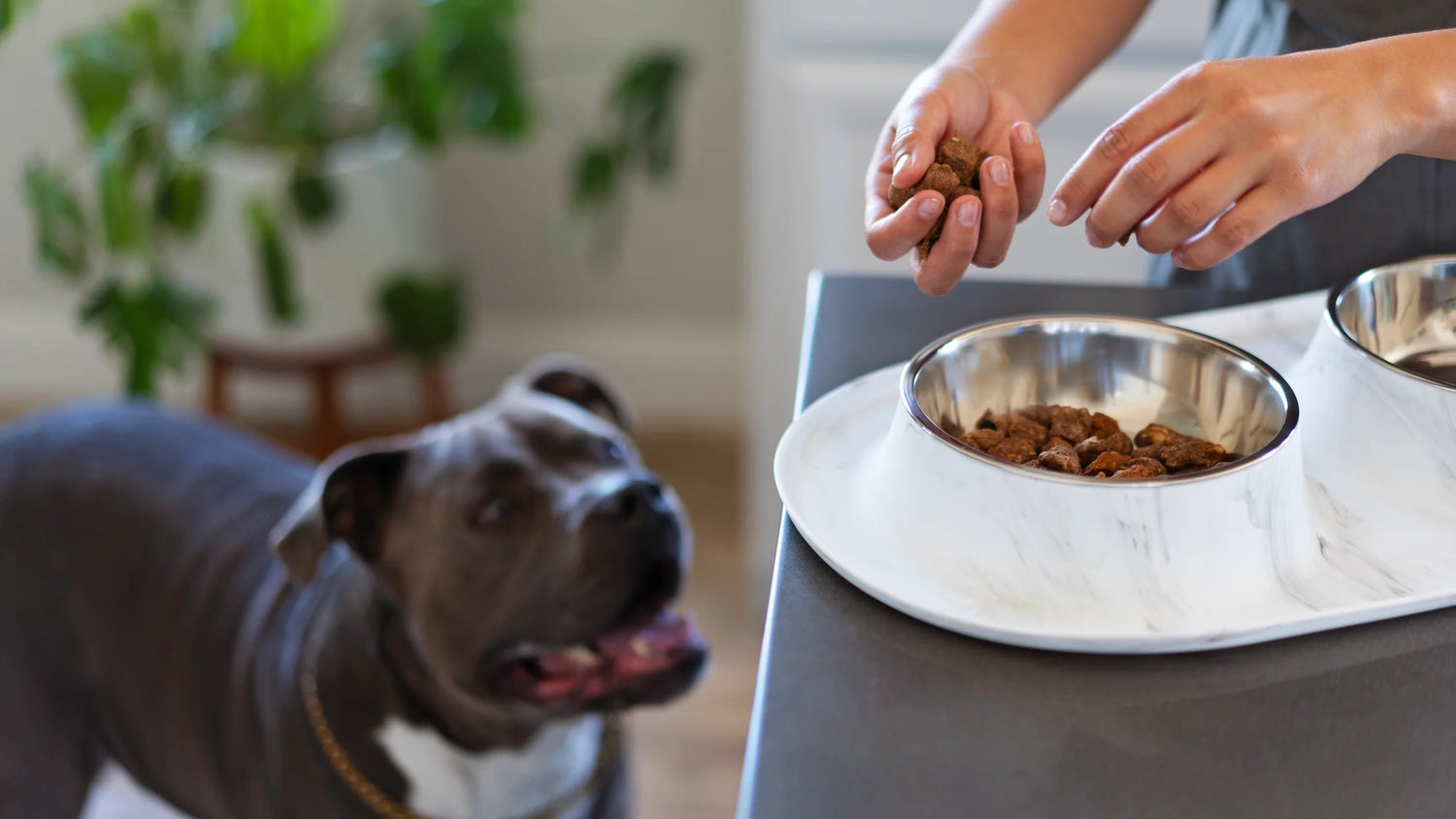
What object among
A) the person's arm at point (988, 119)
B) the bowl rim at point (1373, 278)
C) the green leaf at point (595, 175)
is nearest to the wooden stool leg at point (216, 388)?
the green leaf at point (595, 175)

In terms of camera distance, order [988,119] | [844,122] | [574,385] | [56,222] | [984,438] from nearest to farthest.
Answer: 1. [984,438]
2. [988,119]
3. [574,385]
4. [844,122]
5. [56,222]

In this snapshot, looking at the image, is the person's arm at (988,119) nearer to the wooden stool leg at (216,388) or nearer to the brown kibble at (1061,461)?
the brown kibble at (1061,461)

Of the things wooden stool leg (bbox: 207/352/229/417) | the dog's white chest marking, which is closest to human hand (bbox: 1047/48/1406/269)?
the dog's white chest marking

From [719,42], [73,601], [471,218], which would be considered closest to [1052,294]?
[73,601]

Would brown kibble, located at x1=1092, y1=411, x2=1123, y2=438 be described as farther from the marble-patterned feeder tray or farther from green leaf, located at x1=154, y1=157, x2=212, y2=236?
green leaf, located at x1=154, y1=157, x2=212, y2=236

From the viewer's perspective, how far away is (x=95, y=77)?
1852 millimetres

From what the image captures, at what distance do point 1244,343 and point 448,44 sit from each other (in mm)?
1481

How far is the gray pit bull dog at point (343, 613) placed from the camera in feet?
3.53

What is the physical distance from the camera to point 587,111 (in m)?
2.34

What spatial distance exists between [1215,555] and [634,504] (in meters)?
0.57

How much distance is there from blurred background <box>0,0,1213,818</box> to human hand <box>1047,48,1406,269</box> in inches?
33.0

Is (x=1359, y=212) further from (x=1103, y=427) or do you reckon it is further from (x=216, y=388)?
(x=216, y=388)

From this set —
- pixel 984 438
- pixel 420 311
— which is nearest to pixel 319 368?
pixel 420 311

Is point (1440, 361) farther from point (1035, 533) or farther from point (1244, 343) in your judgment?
point (1035, 533)
